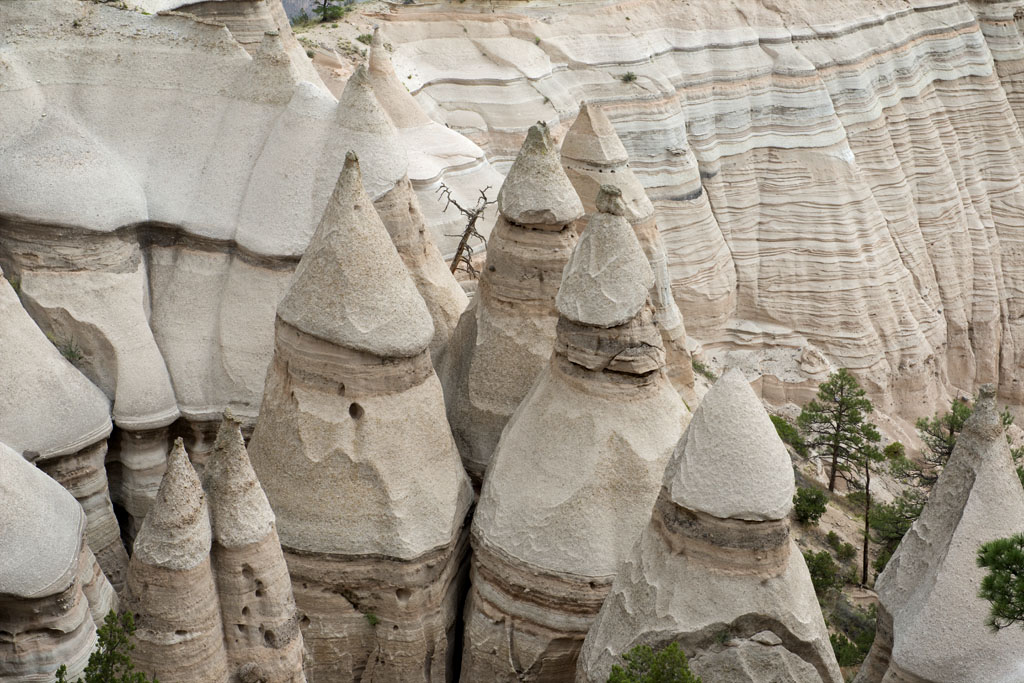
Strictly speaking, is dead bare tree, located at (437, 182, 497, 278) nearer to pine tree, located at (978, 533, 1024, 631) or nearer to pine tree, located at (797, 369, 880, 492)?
pine tree, located at (797, 369, 880, 492)

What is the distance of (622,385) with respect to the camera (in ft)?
40.0

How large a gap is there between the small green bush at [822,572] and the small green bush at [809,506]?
5.72 feet

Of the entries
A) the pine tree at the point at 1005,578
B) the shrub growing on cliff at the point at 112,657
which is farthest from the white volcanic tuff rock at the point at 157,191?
the pine tree at the point at 1005,578

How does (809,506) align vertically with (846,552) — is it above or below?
above

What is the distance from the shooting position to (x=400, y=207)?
14.9 m

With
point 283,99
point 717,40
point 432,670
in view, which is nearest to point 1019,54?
point 717,40

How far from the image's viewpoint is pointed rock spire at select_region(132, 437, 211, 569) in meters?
9.78

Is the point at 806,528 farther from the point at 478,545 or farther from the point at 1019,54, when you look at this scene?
the point at 1019,54

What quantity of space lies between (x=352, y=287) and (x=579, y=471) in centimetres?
288

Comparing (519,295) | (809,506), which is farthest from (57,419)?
(809,506)

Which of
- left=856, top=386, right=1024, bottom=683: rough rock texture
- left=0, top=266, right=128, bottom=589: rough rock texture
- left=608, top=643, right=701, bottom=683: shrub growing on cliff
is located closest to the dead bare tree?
left=0, top=266, right=128, bottom=589: rough rock texture

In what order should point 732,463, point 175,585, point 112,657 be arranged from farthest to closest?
point 732,463 < point 175,585 < point 112,657

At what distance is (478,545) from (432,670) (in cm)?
154

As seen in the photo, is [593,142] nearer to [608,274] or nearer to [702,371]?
[608,274]
